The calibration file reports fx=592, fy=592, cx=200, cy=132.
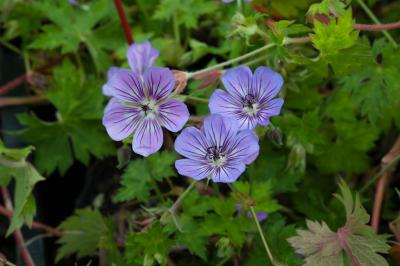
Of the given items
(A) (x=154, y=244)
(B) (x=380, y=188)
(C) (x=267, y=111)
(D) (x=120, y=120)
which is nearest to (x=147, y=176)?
(A) (x=154, y=244)

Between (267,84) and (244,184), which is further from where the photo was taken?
(244,184)

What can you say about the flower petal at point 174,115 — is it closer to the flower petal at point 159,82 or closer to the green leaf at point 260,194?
the flower petal at point 159,82

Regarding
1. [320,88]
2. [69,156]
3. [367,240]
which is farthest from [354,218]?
[69,156]

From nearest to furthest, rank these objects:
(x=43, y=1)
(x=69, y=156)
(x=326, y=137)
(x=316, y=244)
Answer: (x=316, y=244), (x=326, y=137), (x=69, y=156), (x=43, y=1)

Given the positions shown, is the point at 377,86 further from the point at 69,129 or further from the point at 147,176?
the point at 69,129

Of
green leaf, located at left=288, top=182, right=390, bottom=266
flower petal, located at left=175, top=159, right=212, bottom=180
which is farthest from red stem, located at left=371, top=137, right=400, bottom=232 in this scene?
flower petal, located at left=175, top=159, right=212, bottom=180

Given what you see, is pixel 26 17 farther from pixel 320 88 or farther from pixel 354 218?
pixel 354 218

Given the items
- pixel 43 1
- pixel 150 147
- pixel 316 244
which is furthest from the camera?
pixel 43 1
